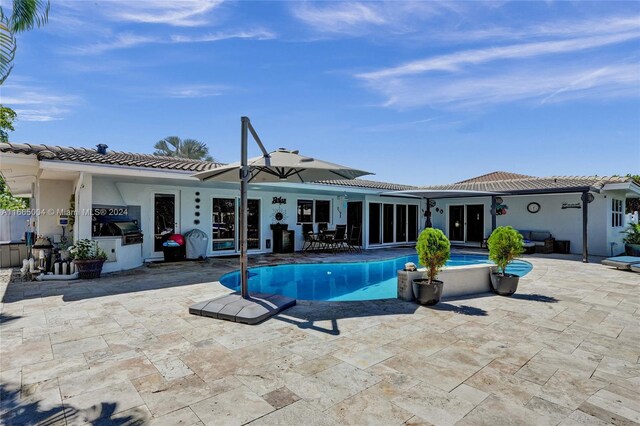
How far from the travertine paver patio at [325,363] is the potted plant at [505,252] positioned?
19.2 inches

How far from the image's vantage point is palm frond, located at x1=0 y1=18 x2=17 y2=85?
11.4 ft

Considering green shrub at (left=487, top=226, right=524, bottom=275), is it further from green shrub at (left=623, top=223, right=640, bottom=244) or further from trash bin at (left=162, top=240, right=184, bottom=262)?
green shrub at (left=623, top=223, right=640, bottom=244)

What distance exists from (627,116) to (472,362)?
14384mm

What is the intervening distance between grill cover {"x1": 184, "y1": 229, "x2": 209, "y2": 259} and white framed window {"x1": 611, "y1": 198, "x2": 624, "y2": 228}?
14812 millimetres

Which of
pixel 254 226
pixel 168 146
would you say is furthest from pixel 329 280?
pixel 168 146

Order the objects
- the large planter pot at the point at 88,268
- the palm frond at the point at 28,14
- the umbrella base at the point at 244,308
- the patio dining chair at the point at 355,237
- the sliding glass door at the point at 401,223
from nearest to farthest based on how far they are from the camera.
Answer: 1. the palm frond at the point at 28,14
2. the umbrella base at the point at 244,308
3. the large planter pot at the point at 88,268
4. the patio dining chair at the point at 355,237
5. the sliding glass door at the point at 401,223

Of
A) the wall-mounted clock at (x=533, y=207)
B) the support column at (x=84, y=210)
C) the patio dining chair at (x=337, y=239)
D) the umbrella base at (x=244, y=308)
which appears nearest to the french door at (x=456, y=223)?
the wall-mounted clock at (x=533, y=207)

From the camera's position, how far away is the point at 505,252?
5840mm

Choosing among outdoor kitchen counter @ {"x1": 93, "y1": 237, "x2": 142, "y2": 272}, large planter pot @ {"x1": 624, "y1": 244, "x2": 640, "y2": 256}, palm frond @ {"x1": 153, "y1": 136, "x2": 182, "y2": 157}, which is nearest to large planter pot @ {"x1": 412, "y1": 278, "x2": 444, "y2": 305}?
outdoor kitchen counter @ {"x1": 93, "y1": 237, "x2": 142, "y2": 272}

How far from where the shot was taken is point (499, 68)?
29.3ft

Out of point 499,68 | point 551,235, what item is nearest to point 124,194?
point 499,68

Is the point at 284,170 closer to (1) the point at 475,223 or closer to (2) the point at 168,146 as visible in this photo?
(1) the point at 475,223

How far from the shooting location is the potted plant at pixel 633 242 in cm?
1184

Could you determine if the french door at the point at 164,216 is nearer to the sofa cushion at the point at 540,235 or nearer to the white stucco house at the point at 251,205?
the white stucco house at the point at 251,205
